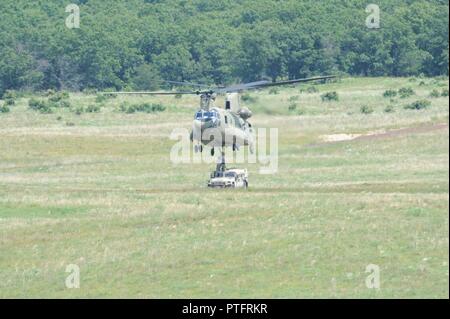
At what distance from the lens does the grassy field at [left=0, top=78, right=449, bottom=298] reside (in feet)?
106

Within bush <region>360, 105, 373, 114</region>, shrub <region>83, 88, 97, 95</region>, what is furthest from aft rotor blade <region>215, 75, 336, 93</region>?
shrub <region>83, 88, 97, 95</region>

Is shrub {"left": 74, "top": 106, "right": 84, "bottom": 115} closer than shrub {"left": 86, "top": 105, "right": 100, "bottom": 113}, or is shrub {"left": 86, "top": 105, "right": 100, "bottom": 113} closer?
shrub {"left": 74, "top": 106, "right": 84, "bottom": 115}

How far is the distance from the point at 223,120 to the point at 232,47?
87.5 meters

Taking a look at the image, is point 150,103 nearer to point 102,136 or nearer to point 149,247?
point 102,136

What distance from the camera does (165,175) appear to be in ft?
213

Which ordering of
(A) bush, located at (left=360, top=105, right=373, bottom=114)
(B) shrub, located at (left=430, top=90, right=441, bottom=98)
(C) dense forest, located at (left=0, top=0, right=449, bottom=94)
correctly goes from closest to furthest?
1. (A) bush, located at (left=360, top=105, right=373, bottom=114)
2. (B) shrub, located at (left=430, top=90, right=441, bottom=98)
3. (C) dense forest, located at (left=0, top=0, right=449, bottom=94)

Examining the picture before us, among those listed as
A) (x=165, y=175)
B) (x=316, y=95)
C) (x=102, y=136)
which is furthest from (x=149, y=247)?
(x=316, y=95)

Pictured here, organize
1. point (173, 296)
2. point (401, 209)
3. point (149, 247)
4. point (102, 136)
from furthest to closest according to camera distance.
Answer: point (102, 136)
point (401, 209)
point (149, 247)
point (173, 296)

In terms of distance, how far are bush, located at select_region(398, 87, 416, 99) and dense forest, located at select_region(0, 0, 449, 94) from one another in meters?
17.1

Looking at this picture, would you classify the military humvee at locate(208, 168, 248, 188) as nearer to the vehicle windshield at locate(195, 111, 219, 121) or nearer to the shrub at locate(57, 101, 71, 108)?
the vehicle windshield at locate(195, 111, 219, 121)

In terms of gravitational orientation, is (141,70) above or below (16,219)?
above

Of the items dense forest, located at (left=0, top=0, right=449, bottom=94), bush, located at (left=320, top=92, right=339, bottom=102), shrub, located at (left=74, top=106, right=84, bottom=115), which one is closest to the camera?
shrub, located at (left=74, top=106, right=84, bottom=115)

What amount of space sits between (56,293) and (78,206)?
14773mm

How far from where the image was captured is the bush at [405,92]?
116 m
